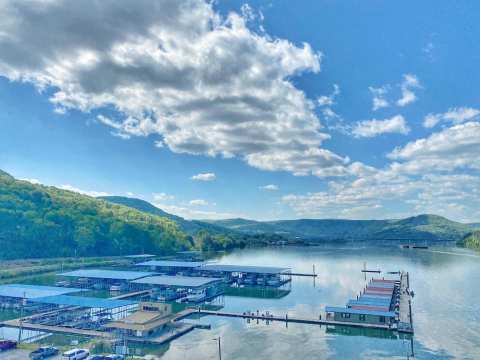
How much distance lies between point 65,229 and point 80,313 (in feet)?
240

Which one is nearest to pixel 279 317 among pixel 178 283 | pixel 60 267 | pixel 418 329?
pixel 418 329

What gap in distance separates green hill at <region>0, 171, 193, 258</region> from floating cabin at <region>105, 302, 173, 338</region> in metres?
64.9

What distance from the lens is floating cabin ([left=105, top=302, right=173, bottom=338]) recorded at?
34719mm

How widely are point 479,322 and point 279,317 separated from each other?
2103 cm

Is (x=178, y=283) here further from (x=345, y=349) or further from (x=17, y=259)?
(x=17, y=259)

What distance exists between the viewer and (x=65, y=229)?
108 m

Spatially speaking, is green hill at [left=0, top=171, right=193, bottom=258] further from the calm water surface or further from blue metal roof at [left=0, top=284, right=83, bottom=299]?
the calm water surface

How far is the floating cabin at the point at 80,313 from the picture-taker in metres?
38.7

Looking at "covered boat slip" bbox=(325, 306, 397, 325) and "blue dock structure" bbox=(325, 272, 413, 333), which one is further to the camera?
"covered boat slip" bbox=(325, 306, 397, 325)

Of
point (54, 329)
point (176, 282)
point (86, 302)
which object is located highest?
point (176, 282)

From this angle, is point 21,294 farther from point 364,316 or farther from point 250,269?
point 364,316

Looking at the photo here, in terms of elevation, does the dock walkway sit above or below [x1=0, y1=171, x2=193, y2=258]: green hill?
below

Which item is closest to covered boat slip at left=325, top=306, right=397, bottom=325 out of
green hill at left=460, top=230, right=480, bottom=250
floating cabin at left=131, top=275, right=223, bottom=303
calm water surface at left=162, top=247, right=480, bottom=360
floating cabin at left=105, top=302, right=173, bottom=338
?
calm water surface at left=162, top=247, right=480, bottom=360

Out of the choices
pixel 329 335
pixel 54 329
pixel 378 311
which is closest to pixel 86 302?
pixel 54 329
